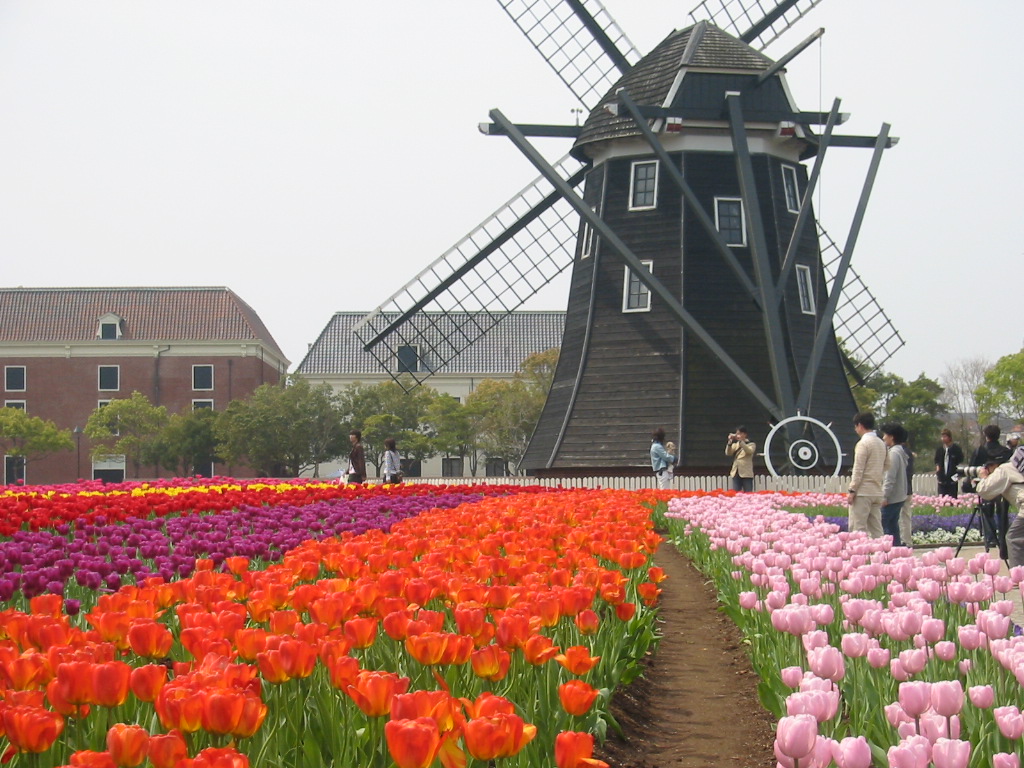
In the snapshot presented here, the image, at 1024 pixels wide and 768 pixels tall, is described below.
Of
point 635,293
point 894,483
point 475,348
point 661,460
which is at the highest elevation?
point 475,348

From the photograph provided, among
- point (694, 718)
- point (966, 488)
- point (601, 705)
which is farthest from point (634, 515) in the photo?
point (966, 488)

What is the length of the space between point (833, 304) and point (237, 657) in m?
20.5

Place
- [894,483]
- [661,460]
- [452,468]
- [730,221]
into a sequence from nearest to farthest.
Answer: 1. [894,483]
2. [661,460]
3. [730,221]
4. [452,468]

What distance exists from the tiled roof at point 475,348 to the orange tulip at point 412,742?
72646mm

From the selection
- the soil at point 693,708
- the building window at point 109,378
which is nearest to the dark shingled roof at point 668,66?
the soil at point 693,708

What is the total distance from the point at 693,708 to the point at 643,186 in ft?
67.3

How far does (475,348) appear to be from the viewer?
7875 cm

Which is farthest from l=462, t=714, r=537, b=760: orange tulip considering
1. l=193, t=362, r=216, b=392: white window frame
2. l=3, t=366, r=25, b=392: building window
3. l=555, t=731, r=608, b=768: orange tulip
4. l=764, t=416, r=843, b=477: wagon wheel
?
l=3, t=366, r=25, b=392: building window

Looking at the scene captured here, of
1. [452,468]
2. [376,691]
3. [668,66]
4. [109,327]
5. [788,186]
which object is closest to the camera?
[376,691]

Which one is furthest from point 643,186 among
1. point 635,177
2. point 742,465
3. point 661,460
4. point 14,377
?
point 14,377

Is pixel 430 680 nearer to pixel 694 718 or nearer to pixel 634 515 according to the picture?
→ pixel 694 718

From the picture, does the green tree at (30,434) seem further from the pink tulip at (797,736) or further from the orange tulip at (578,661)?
the pink tulip at (797,736)

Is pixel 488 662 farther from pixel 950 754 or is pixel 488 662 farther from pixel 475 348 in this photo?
pixel 475 348

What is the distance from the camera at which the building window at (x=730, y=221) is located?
25.4 m
